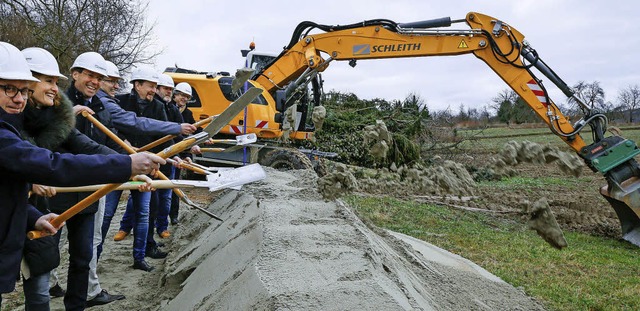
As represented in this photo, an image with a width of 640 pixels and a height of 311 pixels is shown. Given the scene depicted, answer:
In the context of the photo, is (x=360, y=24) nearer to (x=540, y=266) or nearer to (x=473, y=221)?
(x=473, y=221)

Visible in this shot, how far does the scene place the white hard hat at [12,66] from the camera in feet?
8.20

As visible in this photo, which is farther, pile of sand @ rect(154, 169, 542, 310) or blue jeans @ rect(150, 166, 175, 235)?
blue jeans @ rect(150, 166, 175, 235)

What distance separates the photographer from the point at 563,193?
40.3 ft

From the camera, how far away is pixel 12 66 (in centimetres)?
252

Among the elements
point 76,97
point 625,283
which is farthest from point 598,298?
point 76,97

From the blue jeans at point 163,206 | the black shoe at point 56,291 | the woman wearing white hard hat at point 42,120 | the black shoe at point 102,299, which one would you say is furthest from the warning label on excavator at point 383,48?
the woman wearing white hard hat at point 42,120

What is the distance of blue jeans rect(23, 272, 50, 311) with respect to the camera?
3.08m

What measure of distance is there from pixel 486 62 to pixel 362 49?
77.7 inches

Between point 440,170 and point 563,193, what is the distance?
175 inches

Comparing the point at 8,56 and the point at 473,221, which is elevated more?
the point at 8,56

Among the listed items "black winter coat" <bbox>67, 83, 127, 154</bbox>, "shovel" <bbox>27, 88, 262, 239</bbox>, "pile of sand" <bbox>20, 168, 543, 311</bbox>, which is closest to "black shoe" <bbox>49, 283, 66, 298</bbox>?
"pile of sand" <bbox>20, 168, 543, 311</bbox>

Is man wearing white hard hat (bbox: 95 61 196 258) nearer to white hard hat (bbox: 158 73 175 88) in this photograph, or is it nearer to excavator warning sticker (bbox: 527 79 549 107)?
white hard hat (bbox: 158 73 175 88)

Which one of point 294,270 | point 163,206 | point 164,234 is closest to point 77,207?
point 294,270

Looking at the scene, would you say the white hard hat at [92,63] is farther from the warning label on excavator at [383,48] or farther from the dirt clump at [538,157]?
the warning label on excavator at [383,48]
